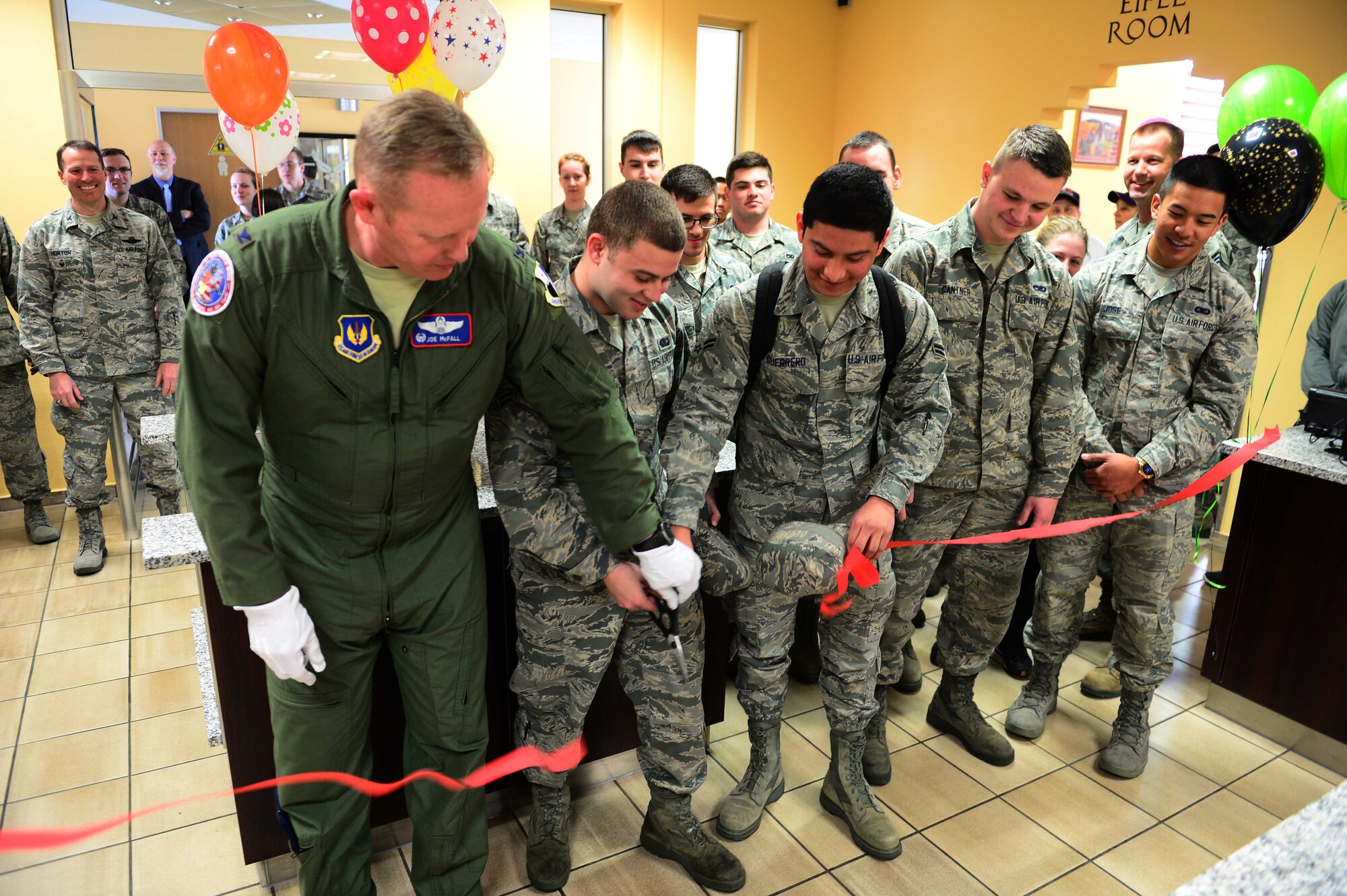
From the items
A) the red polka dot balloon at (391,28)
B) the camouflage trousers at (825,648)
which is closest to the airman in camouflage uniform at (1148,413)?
the camouflage trousers at (825,648)

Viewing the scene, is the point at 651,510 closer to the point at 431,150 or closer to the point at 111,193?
the point at 431,150

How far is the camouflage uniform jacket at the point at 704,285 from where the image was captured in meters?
3.10

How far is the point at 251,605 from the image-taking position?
149 centimetres

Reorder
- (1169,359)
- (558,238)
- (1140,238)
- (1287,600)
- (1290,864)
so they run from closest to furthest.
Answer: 1. (1290,864)
2. (1169,359)
3. (1287,600)
4. (1140,238)
5. (558,238)

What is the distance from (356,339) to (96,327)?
10.7ft

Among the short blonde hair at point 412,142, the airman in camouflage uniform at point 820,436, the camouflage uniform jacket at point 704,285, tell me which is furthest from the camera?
the camouflage uniform jacket at point 704,285

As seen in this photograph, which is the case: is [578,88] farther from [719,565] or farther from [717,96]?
[719,565]

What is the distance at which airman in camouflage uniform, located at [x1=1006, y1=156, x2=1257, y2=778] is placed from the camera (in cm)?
239

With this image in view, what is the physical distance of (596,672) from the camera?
1.96 metres

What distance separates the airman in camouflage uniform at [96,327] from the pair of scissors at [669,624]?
113 inches

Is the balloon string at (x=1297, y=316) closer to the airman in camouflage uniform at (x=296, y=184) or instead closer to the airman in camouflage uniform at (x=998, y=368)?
the airman in camouflage uniform at (x=998, y=368)

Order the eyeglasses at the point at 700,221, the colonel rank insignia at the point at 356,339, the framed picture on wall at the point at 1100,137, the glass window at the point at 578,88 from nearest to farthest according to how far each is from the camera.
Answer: the colonel rank insignia at the point at 356,339, the eyeglasses at the point at 700,221, the glass window at the point at 578,88, the framed picture on wall at the point at 1100,137

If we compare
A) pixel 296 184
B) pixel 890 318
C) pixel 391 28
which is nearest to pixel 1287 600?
pixel 890 318

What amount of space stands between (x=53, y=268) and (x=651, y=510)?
3.55 metres
